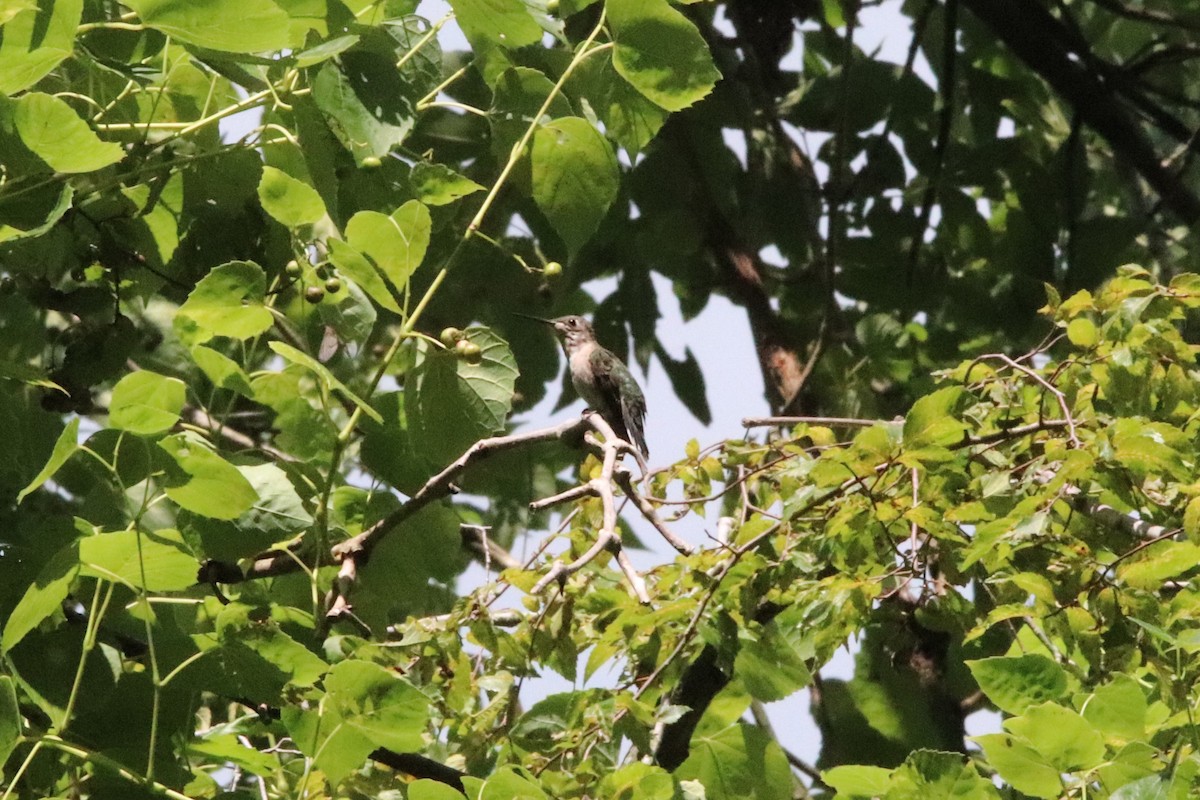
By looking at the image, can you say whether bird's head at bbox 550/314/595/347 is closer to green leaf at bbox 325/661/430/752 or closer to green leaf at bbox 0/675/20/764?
green leaf at bbox 325/661/430/752

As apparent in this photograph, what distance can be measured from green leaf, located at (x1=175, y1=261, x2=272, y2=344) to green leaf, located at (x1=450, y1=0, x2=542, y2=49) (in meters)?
0.47

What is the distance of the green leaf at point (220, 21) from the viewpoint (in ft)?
5.22

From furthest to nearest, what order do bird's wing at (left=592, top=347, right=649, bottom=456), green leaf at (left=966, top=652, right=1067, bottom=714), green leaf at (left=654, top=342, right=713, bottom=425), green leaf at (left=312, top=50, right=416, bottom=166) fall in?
bird's wing at (left=592, top=347, right=649, bottom=456), green leaf at (left=654, top=342, right=713, bottom=425), green leaf at (left=312, top=50, right=416, bottom=166), green leaf at (left=966, top=652, right=1067, bottom=714)

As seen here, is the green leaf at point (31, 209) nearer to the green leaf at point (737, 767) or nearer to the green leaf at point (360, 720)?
the green leaf at point (360, 720)

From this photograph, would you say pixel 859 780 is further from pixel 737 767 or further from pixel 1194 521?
pixel 1194 521

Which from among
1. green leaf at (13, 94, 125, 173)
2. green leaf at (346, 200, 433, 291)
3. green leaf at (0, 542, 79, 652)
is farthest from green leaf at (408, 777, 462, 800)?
green leaf at (13, 94, 125, 173)

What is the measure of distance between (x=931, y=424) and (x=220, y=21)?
1138 millimetres

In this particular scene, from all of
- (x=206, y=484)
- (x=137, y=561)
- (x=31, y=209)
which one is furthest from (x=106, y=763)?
(x=31, y=209)

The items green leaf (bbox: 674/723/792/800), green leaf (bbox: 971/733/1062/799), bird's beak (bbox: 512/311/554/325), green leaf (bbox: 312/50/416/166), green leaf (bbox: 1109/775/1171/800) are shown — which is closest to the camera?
green leaf (bbox: 1109/775/1171/800)

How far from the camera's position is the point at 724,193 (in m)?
4.50

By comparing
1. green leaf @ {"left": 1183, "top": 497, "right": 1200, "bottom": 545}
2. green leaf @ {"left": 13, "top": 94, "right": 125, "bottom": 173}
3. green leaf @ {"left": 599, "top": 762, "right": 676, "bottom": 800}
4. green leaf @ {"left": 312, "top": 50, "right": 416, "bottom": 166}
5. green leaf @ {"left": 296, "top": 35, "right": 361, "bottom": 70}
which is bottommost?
green leaf @ {"left": 599, "top": 762, "right": 676, "bottom": 800}

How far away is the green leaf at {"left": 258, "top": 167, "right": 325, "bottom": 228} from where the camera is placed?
1.84 meters

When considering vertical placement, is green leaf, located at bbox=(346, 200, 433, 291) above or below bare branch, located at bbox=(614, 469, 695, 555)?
above

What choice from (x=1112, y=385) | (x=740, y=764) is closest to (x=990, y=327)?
(x=1112, y=385)
